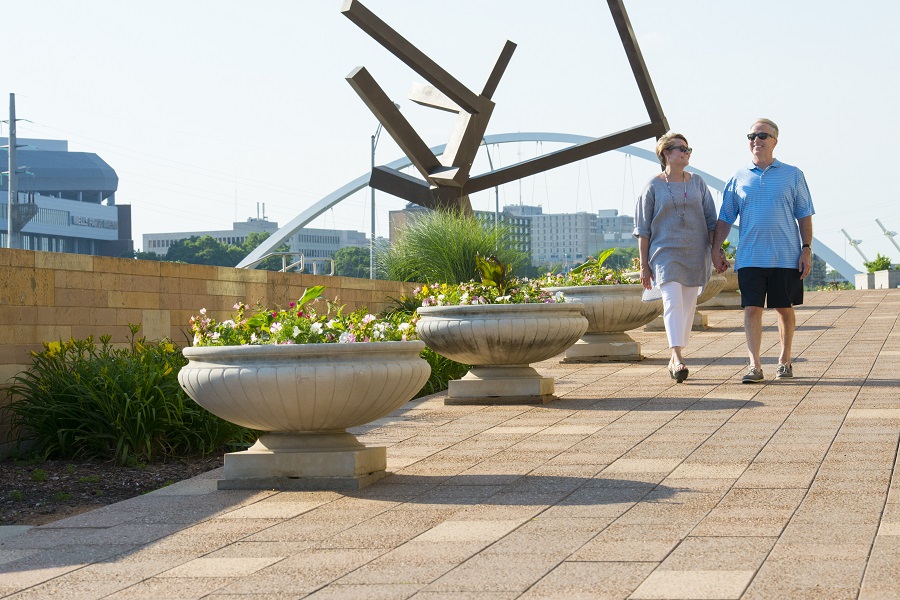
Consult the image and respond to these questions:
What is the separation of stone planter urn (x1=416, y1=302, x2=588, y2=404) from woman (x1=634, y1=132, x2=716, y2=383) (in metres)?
0.84

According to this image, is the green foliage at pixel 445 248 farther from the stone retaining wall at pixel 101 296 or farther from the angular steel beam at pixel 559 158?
the stone retaining wall at pixel 101 296

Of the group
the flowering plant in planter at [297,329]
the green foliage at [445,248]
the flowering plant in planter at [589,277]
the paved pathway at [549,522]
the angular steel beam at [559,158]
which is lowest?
the paved pathway at [549,522]

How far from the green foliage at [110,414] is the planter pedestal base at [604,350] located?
202 inches

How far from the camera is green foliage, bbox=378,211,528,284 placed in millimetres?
17734

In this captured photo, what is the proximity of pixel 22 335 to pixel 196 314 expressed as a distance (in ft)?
8.73

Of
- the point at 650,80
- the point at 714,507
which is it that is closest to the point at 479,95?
the point at 650,80

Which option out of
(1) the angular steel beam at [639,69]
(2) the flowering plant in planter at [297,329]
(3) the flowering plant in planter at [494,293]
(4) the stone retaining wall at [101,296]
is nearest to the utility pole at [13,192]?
(1) the angular steel beam at [639,69]

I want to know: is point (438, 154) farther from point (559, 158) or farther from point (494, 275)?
point (494, 275)

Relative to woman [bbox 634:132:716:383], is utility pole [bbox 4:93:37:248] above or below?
above

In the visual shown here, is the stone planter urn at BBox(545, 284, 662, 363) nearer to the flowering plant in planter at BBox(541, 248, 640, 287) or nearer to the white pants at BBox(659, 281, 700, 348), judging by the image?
the flowering plant in planter at BBox(541, 248, 640, 287)

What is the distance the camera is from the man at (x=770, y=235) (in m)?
9.06

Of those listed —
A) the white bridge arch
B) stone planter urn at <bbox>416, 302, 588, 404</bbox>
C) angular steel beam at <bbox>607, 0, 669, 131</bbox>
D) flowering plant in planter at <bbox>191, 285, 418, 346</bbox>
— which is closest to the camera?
flowering plant in planter at <bbox>191, 285, 418, 346</bbox>

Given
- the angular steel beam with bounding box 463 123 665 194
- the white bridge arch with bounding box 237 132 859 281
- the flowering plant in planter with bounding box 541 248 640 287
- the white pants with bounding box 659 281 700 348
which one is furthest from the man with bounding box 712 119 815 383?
the white bridge arch with bounding box 237 132 859 281

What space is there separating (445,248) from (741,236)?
29.6 feet
